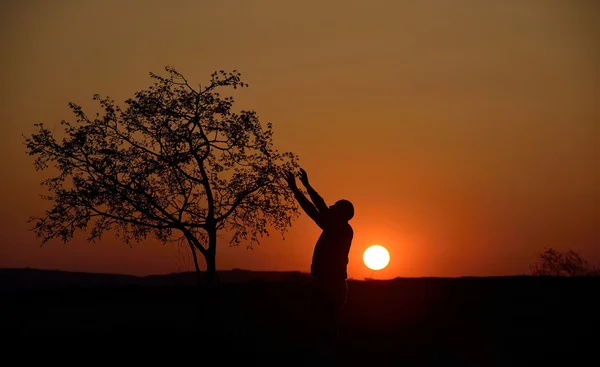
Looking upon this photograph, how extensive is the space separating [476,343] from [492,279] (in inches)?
462

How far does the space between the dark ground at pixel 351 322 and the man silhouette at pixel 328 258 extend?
1.11m

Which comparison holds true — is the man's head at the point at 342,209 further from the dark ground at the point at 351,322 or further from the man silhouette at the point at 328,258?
the dark ground at the point at 351,322

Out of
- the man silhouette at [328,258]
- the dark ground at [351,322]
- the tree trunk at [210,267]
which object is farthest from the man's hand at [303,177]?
the tree trunk at [210,267]

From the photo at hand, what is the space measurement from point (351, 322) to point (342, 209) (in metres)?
10.8

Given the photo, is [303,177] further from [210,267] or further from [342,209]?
[210,267]

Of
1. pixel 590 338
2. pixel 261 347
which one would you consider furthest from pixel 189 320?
pixel 590 338

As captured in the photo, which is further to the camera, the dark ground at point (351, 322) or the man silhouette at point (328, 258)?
the dark ground at point (351, 322)

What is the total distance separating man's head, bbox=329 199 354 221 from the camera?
16906 millimetres

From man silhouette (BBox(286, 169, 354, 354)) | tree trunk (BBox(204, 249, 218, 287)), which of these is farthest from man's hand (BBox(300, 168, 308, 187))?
tree trunk (BBox(204, 249, 218, 287))

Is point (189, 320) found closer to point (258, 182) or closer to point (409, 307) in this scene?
point (258, 182)

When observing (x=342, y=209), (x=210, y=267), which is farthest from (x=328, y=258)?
(x=210, y=267)

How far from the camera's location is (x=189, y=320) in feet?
87.0

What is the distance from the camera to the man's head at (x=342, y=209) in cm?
1691

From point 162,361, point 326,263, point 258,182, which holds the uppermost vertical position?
point 258,182
